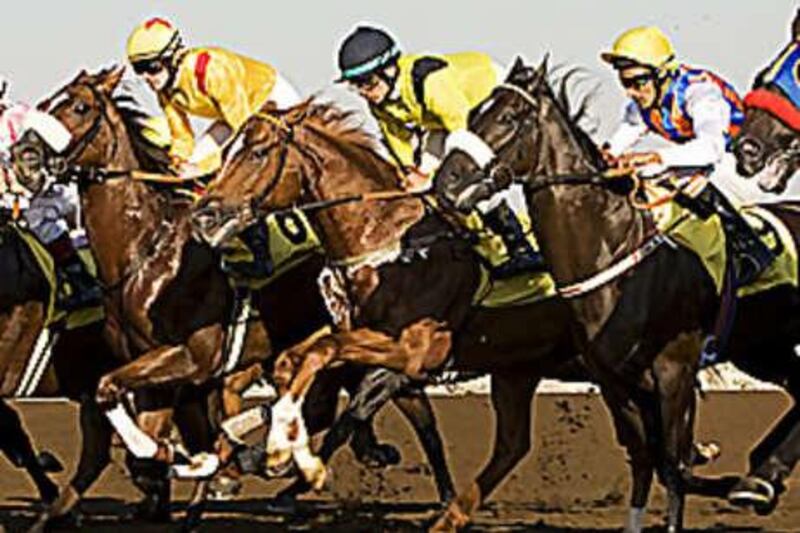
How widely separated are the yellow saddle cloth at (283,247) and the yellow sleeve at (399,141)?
45 cm

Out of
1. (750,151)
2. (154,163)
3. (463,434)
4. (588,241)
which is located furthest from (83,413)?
(463,434)

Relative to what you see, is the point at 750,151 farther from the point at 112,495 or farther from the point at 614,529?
the point at 112,495

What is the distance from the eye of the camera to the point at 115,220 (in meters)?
9.98

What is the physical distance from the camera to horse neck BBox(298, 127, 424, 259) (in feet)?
31.2

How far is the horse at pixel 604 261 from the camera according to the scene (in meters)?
9.07

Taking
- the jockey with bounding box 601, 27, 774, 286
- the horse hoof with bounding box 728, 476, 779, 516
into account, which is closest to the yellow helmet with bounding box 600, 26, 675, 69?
the jockey with bounding box 601, 27, 774, 286

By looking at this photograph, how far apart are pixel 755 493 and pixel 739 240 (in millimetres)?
1274

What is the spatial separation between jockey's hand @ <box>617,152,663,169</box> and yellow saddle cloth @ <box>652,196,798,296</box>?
0.17m

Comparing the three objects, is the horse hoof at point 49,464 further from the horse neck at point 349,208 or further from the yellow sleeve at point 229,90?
the horse neck at point 349,208

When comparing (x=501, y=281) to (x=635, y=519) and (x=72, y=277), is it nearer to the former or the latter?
(x=635, y=519)

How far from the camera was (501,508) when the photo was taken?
37.8ft

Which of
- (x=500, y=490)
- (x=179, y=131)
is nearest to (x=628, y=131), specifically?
(x=179, y=131)

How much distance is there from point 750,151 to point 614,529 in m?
2.39

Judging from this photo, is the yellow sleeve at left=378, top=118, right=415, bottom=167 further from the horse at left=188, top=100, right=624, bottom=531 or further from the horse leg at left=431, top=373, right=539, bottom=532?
the horse leg at left=431, top=373, right=539, bottom=532
